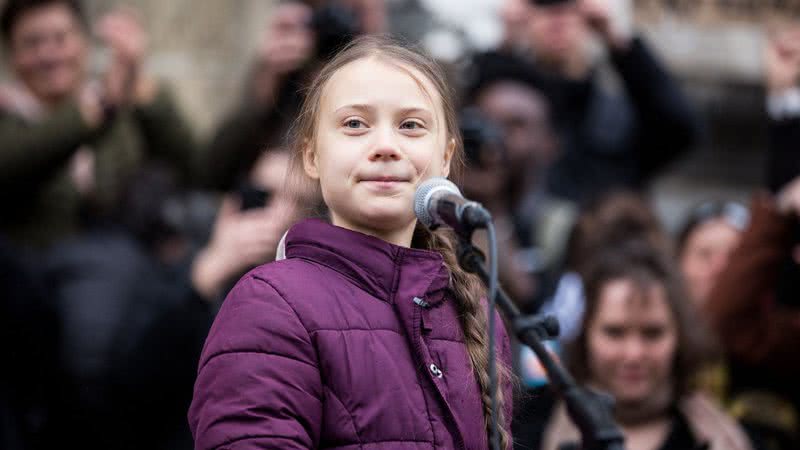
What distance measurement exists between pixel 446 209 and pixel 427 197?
0.17ft

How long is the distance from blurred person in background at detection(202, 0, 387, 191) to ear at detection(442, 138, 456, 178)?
2.17 metres

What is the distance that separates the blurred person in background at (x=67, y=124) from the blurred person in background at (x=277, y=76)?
19.4 inches

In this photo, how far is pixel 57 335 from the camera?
4668mm

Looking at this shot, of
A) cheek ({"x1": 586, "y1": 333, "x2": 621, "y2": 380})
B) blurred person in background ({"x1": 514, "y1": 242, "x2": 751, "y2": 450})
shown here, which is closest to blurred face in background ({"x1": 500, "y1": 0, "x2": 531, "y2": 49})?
blurred person in background ({"x1": 514, "y1": 242, "x2": 751, "y2": 450})

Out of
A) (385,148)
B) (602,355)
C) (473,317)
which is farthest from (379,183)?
(602,355)

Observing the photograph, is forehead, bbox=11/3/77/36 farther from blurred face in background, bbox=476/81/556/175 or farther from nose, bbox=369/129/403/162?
nose, bbox=369/129/403/162

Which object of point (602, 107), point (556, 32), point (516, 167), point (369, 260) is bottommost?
point (516, 167)

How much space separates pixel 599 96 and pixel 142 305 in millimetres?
2356

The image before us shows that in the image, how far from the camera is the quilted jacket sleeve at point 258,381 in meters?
2.12

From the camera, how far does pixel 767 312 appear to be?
4809 millimetres

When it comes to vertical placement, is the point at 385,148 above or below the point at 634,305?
above

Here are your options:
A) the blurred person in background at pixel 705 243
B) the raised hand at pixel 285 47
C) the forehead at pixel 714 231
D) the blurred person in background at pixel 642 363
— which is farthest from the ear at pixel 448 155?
the forehead at pixel 714 231

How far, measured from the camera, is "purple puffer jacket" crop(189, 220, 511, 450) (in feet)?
7.04

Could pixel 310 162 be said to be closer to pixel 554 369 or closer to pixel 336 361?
pixel 336 361
